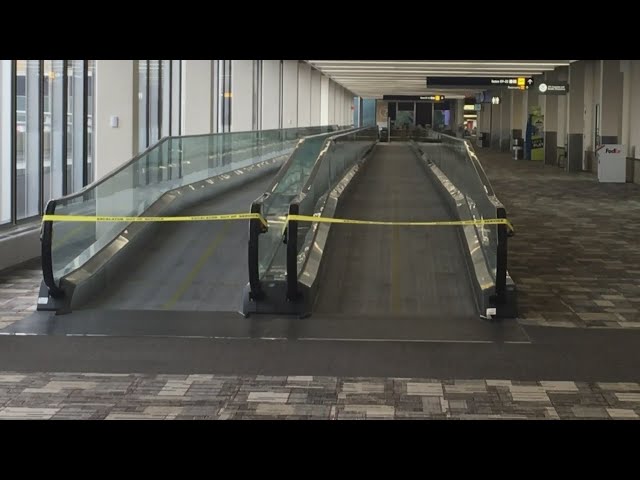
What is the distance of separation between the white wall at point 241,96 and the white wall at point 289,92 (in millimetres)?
8304

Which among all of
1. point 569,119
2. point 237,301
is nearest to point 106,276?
point 237,301

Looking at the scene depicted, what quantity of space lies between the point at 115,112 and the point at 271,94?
19823 millimetres

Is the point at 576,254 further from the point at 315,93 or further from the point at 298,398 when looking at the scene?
the point at 315,93

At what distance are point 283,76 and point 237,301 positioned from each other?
28.2 metres

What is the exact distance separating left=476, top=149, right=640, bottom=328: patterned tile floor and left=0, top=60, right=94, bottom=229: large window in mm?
7262

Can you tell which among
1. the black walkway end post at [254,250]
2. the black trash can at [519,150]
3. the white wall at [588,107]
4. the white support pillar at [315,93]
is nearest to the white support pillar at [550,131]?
the black trash can at [519,150]

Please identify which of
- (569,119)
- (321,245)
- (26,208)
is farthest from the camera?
(569,119)

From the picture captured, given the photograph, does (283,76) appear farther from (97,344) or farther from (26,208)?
(97,344)

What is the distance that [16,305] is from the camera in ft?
29.2

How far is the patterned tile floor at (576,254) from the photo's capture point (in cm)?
867

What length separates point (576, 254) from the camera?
1211 cm

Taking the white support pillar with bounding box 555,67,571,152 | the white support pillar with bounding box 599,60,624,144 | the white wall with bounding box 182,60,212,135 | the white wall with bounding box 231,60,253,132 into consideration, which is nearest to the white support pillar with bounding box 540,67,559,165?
the white support pillar with bounding box 555,67,571,152

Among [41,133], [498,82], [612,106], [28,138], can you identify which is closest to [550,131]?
[498,82]
